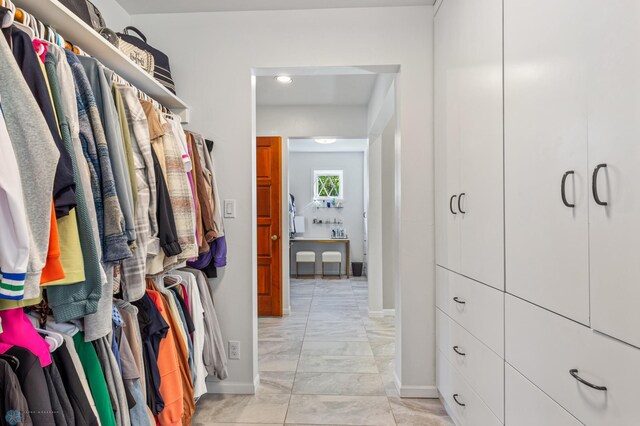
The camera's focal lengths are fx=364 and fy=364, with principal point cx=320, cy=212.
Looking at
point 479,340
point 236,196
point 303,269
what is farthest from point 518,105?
point 303,269

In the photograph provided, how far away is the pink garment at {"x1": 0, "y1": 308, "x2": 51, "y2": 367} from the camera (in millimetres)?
958

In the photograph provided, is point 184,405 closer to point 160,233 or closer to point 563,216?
point 160,233

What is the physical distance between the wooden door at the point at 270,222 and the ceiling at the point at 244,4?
1.98m

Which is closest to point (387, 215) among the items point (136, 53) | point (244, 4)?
point (244, 4)

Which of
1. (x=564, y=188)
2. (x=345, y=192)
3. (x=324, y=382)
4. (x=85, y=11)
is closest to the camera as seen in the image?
(x=564, y=188)

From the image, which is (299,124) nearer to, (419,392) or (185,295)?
(185,295)

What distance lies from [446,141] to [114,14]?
2.15 meters

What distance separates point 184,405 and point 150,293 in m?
0.60

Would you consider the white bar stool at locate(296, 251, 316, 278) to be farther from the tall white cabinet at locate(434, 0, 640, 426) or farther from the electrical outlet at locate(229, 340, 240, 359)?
the tall white cabinet at locate(434, 0, 640, 426)

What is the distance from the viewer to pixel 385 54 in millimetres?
2307

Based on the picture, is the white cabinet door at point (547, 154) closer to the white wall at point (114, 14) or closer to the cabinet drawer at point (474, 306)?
the cabinet drawer at point (474, 306)

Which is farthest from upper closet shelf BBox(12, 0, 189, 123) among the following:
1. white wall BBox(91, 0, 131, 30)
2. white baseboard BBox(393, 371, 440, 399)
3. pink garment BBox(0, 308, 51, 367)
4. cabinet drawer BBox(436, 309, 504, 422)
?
white baseboard BBox(393, 371, 440, 399)

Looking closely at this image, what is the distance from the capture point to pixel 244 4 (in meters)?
2.29

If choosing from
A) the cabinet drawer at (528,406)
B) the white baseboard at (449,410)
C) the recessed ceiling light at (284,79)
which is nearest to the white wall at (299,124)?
the recessed ceiling light at (284,79)
